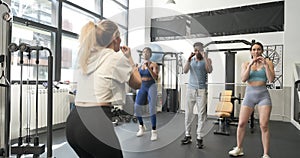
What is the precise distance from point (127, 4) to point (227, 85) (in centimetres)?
411

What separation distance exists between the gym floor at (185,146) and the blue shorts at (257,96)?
75cm

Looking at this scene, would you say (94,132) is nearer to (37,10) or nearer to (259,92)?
(259,92)

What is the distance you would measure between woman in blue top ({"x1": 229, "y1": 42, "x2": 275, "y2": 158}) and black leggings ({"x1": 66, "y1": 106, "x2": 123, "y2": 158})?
198 centimetres

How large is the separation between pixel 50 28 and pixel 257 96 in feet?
12.7

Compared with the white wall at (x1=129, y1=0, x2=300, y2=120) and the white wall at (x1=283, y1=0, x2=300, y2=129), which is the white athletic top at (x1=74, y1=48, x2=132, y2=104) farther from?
the white wall at (x1=283, y1=0, x2=300, y2=129)

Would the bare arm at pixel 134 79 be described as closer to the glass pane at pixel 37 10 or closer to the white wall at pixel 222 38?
the glass pane at pixel 37 10

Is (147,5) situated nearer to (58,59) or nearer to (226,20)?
(226,20)

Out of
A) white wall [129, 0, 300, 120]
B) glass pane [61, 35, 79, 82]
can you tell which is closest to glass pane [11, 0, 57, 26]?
glass pane [61, 35, 79, 82]

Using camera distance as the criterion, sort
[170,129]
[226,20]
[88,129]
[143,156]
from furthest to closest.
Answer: [226,20], [170,129], [143,156], [88,129]

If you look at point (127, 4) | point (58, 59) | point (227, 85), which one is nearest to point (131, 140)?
point (58, 59)

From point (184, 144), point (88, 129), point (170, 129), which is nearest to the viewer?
point (88, 129)

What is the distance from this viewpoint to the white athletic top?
1219mm

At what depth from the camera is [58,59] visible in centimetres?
483

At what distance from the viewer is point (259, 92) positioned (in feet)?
8.79
